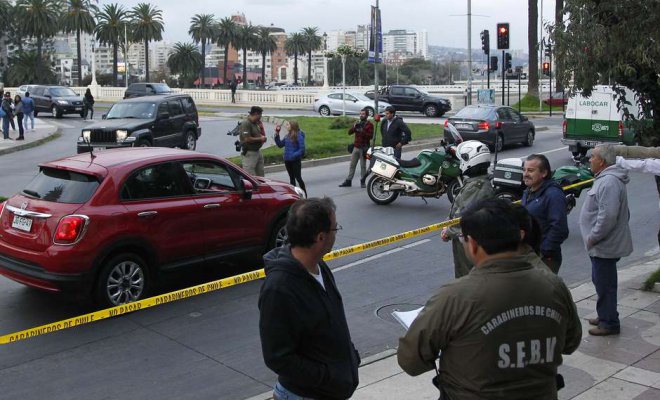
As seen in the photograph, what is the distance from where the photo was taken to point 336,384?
344cm

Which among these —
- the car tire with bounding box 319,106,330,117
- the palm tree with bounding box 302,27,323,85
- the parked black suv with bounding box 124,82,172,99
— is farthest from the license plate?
the palm tree with bounding box 302,27,323,85

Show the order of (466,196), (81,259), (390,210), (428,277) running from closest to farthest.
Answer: (466,196)
(81,259)
(428,277)
(390,210)

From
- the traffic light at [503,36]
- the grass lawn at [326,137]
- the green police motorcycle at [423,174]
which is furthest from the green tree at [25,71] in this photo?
the green police motorcycle at [423,174]

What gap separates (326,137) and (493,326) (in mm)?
22759

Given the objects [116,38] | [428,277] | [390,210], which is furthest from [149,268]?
[116,38]

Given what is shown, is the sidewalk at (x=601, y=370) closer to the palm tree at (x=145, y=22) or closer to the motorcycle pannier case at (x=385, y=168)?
the motorcycle pannier case at (x=385, y=168)

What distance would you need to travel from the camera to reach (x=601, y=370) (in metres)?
5.99

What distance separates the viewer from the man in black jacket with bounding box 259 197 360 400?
3.27 metres

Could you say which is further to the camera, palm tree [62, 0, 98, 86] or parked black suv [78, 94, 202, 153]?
palm tree [62, 0, 98, 86]

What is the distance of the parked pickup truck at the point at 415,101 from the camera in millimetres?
42719

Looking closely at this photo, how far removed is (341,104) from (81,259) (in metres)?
35.0

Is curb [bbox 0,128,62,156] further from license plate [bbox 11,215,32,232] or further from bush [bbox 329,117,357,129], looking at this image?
license plate [bbox 11,215,32,232]

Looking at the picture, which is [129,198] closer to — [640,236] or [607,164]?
[607,164]

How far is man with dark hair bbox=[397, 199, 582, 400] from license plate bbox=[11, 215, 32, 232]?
552 cm
